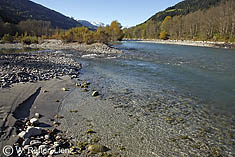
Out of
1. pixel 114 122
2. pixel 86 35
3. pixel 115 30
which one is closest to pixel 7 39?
pixel 86 35

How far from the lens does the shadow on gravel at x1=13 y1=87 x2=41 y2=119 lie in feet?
21.7

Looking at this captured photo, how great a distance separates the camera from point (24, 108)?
7406 mm

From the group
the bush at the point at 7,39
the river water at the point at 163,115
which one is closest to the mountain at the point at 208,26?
the river water at the point at 163,115

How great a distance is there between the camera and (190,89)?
36.6 feet

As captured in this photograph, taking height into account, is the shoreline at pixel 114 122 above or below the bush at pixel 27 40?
below

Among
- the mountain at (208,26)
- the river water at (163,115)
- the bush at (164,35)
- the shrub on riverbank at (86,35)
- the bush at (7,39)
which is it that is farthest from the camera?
the bush at (164,35)

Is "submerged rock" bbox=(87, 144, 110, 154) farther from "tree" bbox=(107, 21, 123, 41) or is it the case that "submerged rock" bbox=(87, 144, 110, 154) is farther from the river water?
"tree" bbox=(107, 21, 123, 41)

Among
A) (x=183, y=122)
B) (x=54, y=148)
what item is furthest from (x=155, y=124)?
(x=54, y=148)

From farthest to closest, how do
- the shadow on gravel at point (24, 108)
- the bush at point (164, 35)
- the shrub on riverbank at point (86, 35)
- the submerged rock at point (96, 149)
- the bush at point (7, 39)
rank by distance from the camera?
the bush at point (164, 35)
the bush at point (7, 39)
the shrub on riverbank at point (86, 35)
the shadow on gravel at point (24, 108)
the submerged rock at point (96, 149)

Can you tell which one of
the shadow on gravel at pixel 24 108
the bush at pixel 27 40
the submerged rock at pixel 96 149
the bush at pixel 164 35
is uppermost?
the bush at pixel 164 35

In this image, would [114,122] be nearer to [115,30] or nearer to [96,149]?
[96,149]

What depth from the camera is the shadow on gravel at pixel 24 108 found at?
21.7 feet

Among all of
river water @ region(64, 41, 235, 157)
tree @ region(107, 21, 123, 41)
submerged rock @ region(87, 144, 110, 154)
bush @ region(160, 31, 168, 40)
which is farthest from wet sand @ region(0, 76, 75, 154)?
bush @ region(160, 31, 168, 40)

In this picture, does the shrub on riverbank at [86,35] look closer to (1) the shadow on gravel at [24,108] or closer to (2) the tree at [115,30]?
(2) the tree at [115,30]
